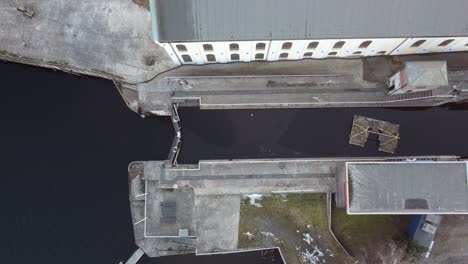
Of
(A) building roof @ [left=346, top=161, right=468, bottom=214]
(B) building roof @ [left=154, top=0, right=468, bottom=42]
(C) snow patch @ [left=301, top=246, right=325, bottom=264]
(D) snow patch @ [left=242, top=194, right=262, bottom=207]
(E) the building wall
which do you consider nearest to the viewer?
(B) building roof @ [left=154, top=0, right=468, bottom=42]

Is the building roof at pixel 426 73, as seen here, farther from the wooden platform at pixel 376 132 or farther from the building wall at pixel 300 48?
the wooden platform at pixel 376 132

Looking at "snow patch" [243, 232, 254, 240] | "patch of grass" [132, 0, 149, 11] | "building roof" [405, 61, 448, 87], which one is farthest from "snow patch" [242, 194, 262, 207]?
"patch of grass" [132, 0, 149, 11]

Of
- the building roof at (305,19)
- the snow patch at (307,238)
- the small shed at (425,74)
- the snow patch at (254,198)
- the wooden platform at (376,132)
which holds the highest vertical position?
the building roof at (305,19)

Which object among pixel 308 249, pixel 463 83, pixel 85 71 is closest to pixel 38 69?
pixel 85 71

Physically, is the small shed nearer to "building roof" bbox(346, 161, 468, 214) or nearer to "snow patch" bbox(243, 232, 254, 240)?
"building roof" bbox(346, 161, 468, 214)

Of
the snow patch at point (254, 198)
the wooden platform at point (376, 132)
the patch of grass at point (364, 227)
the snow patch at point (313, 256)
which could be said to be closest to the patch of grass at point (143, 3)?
the snow patch at point (254, 198)

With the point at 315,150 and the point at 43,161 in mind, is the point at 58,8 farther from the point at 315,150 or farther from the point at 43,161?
the point at 315,150

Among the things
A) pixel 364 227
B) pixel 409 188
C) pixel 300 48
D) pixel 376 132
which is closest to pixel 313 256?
pixel 364 227
